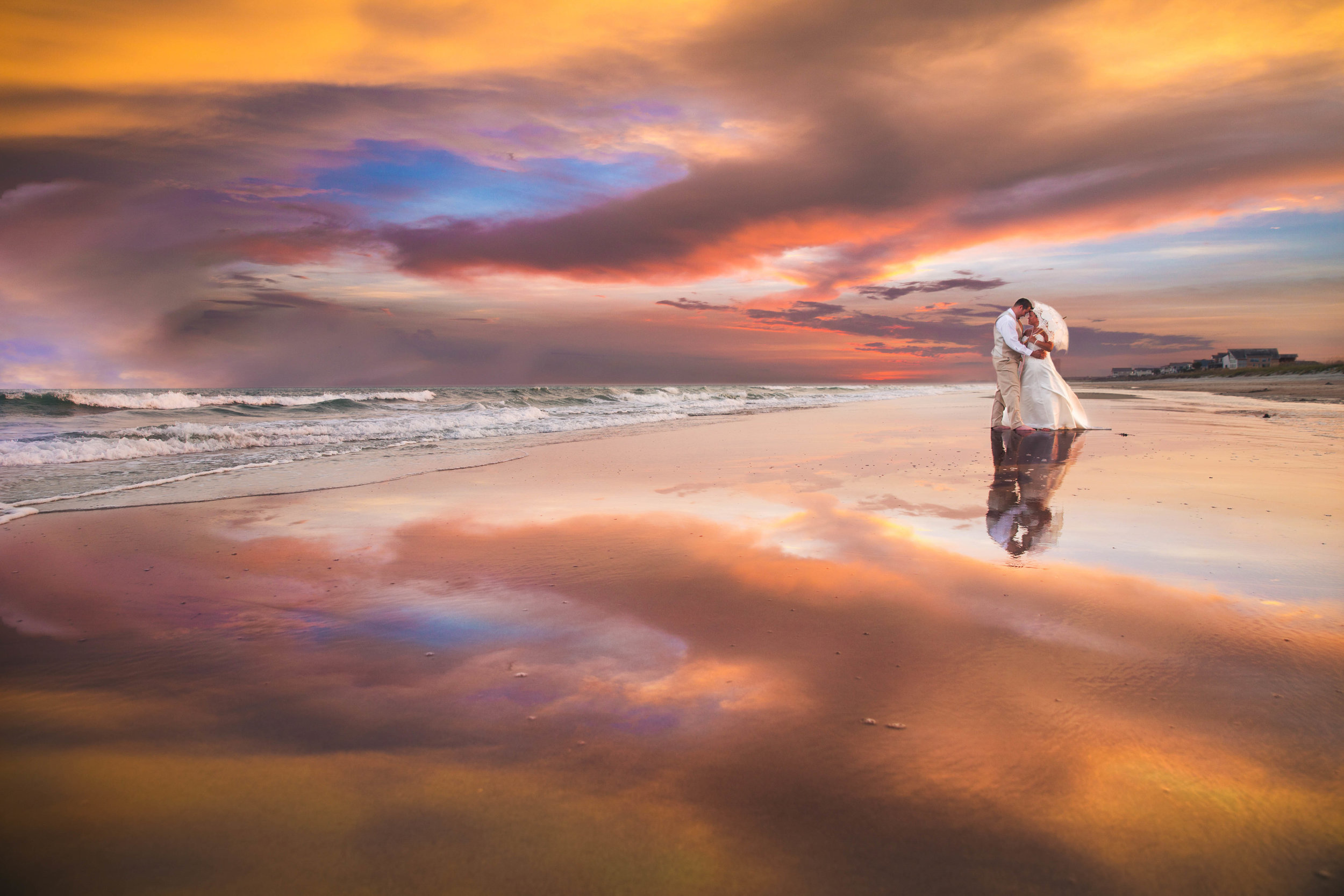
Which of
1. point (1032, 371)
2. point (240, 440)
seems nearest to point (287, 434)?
point (240, 440)

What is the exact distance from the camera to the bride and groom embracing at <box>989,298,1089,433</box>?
1041cm

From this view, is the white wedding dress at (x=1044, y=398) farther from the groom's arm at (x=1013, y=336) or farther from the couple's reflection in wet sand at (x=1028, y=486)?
the groom's arm at (x=1013, y=336)

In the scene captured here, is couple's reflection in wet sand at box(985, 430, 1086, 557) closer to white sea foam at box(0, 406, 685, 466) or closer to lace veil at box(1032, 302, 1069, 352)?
lace veil at box(1032, 302, 1069, 352)

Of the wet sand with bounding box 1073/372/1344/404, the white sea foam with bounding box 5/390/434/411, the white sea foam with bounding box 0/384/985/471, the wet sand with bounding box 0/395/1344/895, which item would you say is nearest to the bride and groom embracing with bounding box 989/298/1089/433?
the wet sand with bounding box 0/395/1344/895

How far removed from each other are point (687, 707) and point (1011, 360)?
418 inches

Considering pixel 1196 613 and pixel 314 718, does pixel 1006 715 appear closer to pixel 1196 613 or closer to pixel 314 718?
pixel 1196 613

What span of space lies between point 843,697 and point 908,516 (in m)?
3.02

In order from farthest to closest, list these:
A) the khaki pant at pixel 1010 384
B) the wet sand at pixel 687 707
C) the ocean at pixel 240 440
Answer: the khaki pant at pixel 1010 384
the ocean at pixel 240 440
the wet sand at pixel 687 707

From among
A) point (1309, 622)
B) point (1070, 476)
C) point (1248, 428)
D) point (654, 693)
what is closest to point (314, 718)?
point (654, 693)

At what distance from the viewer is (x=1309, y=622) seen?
273cm

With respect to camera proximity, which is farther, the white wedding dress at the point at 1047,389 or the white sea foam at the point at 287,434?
the white wedding dress at the point at 1047,389

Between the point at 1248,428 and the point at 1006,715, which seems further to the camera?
the point at 1248,428

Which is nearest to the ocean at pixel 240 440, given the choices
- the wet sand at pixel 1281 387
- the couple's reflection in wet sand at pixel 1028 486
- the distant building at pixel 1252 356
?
the couple's reflection in wet sand at pixel 1028 486

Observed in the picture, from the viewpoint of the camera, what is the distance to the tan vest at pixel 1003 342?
10.4 m
